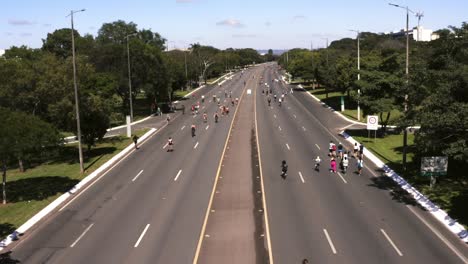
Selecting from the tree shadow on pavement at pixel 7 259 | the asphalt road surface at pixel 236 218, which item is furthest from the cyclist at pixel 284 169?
the tree shadow on pavement at pixel 7 259

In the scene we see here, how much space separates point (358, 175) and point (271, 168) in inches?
235

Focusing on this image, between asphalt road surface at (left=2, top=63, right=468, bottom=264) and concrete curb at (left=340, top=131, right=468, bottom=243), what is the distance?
0.45 metres

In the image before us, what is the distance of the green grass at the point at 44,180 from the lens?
25531 mm

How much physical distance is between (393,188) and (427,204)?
3.61m

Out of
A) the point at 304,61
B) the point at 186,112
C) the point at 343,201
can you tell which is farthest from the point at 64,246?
the point at 304,61

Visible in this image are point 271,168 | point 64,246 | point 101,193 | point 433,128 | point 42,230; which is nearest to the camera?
point 64,246

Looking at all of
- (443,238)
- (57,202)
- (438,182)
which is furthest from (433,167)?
(57,202)

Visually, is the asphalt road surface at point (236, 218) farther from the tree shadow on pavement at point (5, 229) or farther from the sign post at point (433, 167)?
the sign post at point (433, 167)

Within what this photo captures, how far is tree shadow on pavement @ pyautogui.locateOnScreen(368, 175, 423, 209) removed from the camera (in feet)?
85.5

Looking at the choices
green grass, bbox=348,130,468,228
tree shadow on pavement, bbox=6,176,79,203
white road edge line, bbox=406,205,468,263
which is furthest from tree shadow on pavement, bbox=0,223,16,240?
green grass, bbox=348,130,468,228

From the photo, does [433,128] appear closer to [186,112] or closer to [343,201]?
[343,201]

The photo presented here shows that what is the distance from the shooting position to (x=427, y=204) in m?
25.1

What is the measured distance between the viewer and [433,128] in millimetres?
25109

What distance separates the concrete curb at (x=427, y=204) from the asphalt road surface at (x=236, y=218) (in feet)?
1.46
